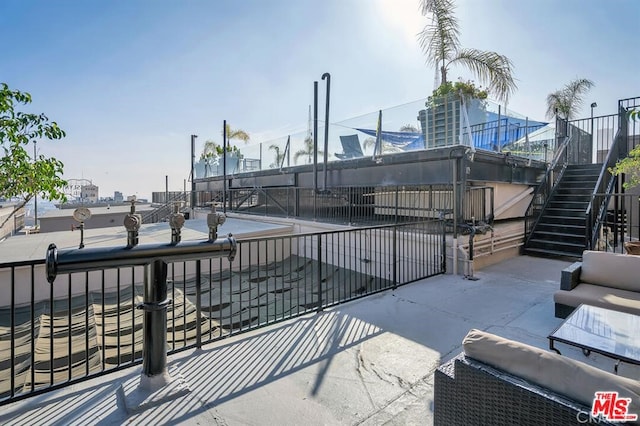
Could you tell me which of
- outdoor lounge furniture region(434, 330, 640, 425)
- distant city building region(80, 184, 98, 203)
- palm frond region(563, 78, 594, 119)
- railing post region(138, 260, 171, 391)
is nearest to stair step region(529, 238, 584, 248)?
outdoor lounge furniture region(434, 330, 640, 425)

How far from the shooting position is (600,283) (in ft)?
11.8

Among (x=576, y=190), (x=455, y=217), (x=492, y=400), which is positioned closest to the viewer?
(x=492, y=400)

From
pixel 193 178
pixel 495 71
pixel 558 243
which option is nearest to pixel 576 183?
pixel 558 243

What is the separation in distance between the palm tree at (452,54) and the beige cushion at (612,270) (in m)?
6.15

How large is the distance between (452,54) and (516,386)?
31.3 feet

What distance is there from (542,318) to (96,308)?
21.9 feet

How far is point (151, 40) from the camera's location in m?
6.69

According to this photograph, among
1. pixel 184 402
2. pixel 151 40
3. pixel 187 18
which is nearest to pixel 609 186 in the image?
pixel 184 402

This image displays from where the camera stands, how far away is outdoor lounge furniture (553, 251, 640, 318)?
326 cm

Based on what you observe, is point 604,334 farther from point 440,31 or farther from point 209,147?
point 209,147

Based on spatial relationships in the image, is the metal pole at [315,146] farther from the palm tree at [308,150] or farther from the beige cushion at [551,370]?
the beige cushion at [551,370]

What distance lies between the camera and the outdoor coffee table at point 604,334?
2.11 m

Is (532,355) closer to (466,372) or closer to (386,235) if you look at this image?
(466,372)

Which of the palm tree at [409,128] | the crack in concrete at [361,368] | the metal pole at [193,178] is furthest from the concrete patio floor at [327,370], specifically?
the metal pole at [193,178]
